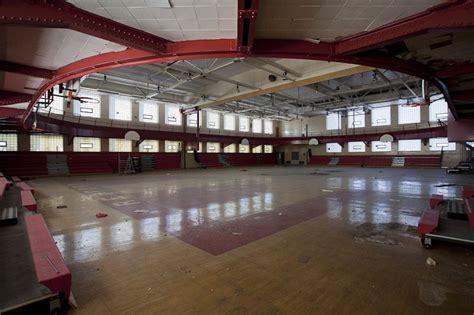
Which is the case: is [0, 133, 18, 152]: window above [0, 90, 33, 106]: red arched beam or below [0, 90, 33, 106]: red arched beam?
below

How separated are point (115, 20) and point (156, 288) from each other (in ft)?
10.4

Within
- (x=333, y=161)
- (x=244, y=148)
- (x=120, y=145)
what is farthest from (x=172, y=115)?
(x=333, y=161)

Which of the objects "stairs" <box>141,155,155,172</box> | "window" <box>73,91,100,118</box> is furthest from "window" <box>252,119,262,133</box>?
"window" <box>73,91,100,118</box>

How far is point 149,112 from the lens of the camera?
59.7 feet

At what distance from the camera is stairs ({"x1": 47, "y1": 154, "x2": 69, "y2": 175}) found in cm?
1330

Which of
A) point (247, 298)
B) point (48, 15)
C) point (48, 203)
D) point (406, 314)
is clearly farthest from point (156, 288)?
point (48, 203)

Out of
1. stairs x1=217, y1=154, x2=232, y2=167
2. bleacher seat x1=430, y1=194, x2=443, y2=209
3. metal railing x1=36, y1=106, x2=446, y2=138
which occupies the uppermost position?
metal railing x1=36, y1=106, x2=446, y2=138

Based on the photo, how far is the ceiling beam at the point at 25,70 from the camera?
13.1 ft

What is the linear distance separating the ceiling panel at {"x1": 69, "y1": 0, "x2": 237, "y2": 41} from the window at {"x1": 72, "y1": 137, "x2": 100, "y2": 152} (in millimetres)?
14771

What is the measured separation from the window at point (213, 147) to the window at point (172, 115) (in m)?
4.03

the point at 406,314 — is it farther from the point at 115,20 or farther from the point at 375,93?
the point at 375,93

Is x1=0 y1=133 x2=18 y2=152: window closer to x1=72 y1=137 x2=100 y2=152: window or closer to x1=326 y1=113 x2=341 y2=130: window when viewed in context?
x1=72 y1=137 x2=100 y2=152: window

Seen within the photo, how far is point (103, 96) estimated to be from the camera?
15.8m

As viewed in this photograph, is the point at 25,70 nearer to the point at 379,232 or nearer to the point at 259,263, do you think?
the point at 259,263
